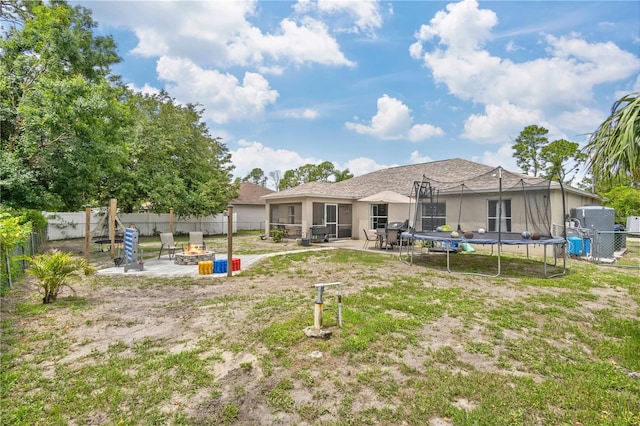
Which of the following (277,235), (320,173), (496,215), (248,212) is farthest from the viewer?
(320,173)

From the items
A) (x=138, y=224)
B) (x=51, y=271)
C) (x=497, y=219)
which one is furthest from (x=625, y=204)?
(x=138, y=224)

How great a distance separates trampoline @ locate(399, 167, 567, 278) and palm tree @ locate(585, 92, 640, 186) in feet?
19.0

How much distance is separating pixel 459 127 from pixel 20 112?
23.5 m

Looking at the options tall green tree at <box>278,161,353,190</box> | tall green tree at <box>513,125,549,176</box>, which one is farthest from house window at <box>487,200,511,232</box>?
tall green tree at <box>278,161,353,190</box>

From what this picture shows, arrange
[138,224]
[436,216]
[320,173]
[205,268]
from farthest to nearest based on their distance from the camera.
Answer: [320,173]
[138,224]
[436,216]
[205,268]

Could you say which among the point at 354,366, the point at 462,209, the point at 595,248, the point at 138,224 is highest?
the point at 462,209

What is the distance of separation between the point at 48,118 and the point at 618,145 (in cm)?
1296

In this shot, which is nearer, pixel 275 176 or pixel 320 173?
pixel 320 173

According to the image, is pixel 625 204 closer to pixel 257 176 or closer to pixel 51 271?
pixel 51 271

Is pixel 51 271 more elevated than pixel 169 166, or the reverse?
pixel 169 166

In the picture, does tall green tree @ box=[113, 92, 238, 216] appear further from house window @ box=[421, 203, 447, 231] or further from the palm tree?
the palm tree

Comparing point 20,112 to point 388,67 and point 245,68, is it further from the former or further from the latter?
point 388,67

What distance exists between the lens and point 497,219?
44.0 ft

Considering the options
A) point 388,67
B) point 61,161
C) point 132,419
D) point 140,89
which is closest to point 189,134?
point 140,89
